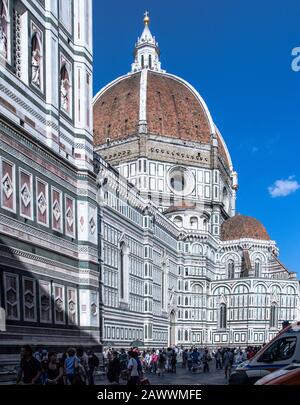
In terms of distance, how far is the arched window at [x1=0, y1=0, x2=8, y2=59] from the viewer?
605 inches

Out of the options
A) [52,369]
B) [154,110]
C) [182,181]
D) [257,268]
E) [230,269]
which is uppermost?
[154,110]

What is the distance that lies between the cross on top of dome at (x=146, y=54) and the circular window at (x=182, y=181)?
71.0 ft

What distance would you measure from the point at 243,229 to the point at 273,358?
66751 millimetres

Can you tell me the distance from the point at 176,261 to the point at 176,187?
14.9m

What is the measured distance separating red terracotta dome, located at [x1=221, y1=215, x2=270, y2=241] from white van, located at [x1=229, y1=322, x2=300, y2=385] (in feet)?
216

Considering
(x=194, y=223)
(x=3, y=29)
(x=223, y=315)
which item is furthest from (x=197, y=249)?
(x=3, y=29)

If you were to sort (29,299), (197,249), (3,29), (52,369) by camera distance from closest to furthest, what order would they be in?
(52,369), (3,29), (29,299), (197,249)

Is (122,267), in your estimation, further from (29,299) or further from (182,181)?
(182,181)

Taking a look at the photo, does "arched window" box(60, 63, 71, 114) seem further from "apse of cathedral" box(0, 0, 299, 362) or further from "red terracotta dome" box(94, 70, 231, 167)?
"red terracotta dome" box(94, 70, 231, 167)

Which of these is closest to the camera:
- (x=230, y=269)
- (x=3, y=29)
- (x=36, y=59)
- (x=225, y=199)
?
(x=3, y=29)

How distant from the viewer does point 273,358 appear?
436 inches

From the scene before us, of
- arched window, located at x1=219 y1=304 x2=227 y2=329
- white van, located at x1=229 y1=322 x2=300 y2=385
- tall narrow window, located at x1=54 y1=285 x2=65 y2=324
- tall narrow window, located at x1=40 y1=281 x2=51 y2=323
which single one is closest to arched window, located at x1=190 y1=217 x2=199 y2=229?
arched window, located at x1=219 y1=304 x2=227 y2=329

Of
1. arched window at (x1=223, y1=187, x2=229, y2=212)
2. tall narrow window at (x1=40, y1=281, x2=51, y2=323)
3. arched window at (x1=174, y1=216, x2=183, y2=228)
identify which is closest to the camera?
tall narrow window at (x1=40, y1=281, x2=51, y2=323)

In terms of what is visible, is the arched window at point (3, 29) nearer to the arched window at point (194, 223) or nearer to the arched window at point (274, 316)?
the arched window at point (194, 223)
